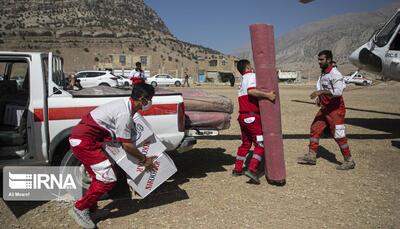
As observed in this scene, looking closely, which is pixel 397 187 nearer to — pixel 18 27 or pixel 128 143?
pixel 128 143

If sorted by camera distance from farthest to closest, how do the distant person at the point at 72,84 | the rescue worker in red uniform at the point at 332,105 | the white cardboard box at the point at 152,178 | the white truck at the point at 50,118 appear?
the distant person at the point at 72,84, the rescue worker in red uniform at the point at 332,105, the white truck at the point at 50,118, the white cardboard box at the point at 152,178

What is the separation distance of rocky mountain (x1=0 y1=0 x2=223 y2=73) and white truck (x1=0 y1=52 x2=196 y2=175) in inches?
3131

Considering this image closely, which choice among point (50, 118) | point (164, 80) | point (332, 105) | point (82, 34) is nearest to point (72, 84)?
point (50, 118)

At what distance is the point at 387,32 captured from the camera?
10578 mm

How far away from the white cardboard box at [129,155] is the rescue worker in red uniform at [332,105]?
346 cm

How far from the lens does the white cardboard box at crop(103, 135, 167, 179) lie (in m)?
4.46

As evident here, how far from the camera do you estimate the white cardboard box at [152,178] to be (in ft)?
15.1

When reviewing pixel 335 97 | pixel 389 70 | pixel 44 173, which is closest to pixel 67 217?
pixel 44 173

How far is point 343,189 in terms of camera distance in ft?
18.9

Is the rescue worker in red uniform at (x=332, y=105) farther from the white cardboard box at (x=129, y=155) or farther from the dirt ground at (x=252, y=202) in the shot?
the white cardboard box at (x=129, y=155)

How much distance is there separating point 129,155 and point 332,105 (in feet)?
13.2

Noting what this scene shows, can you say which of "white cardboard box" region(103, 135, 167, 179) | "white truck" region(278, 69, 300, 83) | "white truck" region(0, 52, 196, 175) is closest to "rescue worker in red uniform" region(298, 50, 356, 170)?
"white truck" region(0, 52, 196, 175)

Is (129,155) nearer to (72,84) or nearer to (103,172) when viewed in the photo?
(103,172)

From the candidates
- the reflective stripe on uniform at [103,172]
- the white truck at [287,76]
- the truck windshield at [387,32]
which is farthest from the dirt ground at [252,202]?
the white truck at [287,76]
